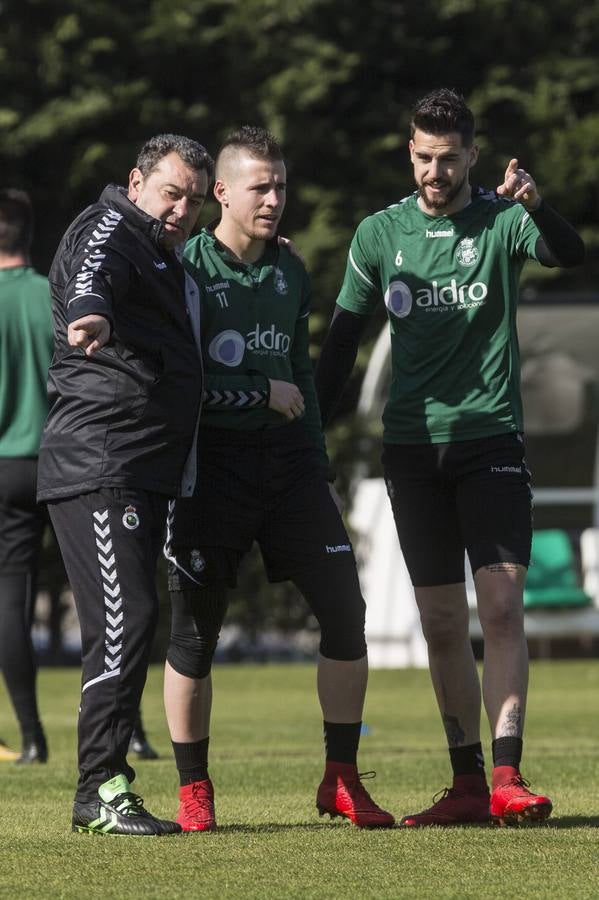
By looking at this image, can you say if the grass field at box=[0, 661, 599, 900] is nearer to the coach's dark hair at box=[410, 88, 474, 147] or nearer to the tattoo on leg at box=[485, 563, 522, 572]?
the tattoo on leg at box=[485, 563, 522, 572]

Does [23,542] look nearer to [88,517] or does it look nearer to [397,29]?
[88,517]

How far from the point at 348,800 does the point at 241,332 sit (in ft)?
4.93

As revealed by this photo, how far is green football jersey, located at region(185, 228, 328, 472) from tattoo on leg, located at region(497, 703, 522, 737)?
46.1 inches

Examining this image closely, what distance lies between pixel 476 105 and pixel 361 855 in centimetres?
1873

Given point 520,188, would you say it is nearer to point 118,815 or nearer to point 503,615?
point 503,615

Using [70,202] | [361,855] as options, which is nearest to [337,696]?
[361,855]

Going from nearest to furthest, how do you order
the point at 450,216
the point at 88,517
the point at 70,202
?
the point at 88,517 < the point at 450,216 < the point at 70,202

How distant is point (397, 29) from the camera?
2334 cm

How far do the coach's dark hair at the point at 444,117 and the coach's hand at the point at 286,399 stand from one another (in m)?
0.94

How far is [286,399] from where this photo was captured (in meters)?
5.93

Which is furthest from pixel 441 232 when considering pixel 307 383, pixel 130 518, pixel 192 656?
pixel 192 656

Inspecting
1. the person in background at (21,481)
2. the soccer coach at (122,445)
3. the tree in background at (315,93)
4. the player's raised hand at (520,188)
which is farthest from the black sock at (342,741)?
the tree in background at (315,93)

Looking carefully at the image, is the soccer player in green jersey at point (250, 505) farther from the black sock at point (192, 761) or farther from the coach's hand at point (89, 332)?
the coach's hand at point (89, 332)

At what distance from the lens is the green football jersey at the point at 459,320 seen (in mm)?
6172
